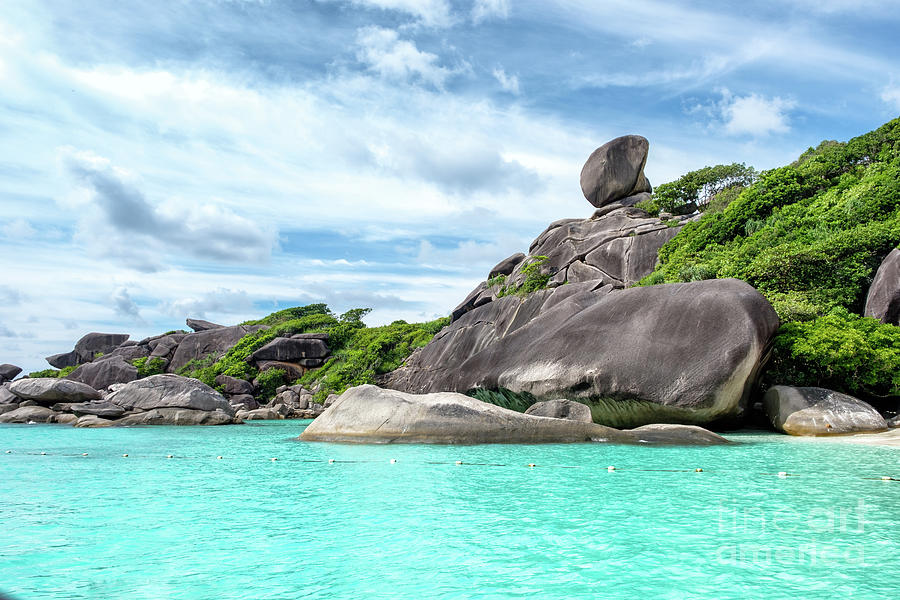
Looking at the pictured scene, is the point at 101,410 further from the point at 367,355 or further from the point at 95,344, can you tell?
the point at 95,344

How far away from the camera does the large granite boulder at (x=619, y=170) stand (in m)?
38.9

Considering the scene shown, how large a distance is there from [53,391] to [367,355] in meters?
18.1

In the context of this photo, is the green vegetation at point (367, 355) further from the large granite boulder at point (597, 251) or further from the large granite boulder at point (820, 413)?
the large granite boulder at point (820, 413)

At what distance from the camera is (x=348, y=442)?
13.8 meters

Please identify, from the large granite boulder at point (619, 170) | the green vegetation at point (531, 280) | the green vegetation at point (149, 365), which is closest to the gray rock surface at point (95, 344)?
the green vegetation at point (149, 365)

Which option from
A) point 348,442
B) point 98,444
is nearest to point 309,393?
point 98,444

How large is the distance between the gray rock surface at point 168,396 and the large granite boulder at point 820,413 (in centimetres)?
2046

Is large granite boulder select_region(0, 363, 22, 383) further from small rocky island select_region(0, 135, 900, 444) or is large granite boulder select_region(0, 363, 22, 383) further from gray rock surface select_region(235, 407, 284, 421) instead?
gray rock surface select_region(235, 407, 284, 421)

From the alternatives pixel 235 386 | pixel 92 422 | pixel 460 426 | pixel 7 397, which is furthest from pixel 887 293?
pixel 7 397

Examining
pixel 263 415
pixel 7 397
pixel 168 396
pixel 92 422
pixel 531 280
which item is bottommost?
pixel 263 415

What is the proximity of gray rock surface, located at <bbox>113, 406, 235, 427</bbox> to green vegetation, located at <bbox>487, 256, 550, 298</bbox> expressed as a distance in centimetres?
1523

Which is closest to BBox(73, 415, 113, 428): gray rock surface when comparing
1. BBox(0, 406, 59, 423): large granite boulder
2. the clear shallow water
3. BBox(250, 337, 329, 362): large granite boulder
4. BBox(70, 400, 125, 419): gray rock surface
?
BBox(70, 400, 125, 419): gray rock surface

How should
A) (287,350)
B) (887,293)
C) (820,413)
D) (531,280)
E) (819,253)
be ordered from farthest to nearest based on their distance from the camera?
(287,350) < (531,280) < (819,253) < (887,293) < (820,413)

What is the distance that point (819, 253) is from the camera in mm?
18266
